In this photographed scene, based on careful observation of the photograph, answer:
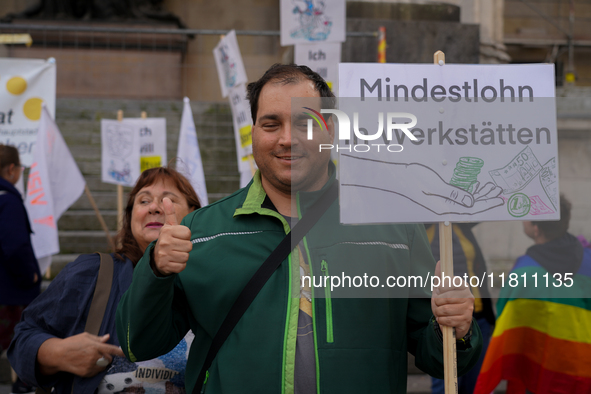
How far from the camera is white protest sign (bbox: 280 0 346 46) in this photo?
559 cm

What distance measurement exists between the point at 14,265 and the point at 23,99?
259 cm

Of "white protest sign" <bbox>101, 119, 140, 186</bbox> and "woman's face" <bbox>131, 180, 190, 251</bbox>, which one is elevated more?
"white protest sign" <bbox>101, 119, 140, 186</bbox>

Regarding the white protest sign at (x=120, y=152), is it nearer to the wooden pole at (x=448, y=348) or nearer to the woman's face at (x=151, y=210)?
the woman's face at (x=151, y=210)

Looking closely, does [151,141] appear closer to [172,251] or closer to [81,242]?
[81,242]

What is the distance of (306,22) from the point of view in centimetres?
564

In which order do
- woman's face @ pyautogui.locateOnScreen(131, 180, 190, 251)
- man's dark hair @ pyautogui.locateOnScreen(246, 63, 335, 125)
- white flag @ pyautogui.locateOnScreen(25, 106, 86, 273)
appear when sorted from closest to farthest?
man's dark hair @ pyautogui.locateOnScreen(246, 63, 335, 125)
woman's face @ pyautogui.locateOnScreen(131, 180, 190, 251)
white flag @ pyautogui.locateOnScreen(25, 106, 86, 273)

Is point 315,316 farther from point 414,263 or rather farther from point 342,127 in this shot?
point 342,127

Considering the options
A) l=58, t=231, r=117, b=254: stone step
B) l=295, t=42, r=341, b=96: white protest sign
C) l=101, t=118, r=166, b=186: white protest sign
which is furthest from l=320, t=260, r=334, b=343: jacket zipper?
l=58, t=231, r=117, b=254: stone step

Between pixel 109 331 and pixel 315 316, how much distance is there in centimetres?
100

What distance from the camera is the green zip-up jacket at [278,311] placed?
1.72m

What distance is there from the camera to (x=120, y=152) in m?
5.85

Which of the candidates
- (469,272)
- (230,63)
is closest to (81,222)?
(230,63)

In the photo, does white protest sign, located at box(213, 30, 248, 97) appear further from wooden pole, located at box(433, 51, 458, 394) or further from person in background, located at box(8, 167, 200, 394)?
wooden pole, located at box(433, 51, 458, 394)

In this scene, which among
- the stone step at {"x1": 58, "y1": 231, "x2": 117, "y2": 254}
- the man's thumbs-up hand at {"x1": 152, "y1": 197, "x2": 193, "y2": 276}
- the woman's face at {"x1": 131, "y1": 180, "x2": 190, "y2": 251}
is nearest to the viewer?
the man's thumbs-up hand at {"x1": 152, "y1": 197, "x2": 193, "y2": 276}
